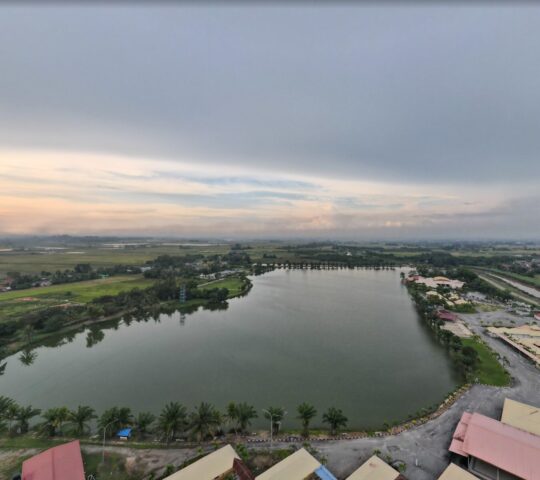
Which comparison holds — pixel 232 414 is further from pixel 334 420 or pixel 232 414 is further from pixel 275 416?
pixel 334 420

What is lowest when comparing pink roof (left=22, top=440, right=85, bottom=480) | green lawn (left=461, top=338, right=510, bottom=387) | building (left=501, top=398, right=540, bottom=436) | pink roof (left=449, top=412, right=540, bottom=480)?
green lawn (left=461, top=338, right=510, bottom=387)

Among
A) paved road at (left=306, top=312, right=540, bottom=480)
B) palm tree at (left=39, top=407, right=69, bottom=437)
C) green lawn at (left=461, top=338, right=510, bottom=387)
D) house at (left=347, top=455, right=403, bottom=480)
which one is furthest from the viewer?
green lawn at (left=461, top=338, right=510, bottom=387)

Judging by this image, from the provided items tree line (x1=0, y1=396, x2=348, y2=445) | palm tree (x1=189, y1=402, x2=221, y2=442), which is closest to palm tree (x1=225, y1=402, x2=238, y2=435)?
tree line (x1=0, y1=396, x2=348, y2=445)

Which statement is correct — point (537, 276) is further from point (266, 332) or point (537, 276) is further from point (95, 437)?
point (95, 437)

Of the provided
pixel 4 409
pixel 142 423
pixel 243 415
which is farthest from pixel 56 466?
pixel 243 415

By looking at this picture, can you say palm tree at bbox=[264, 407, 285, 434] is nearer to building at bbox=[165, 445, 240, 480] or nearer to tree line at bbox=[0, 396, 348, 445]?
tree line at bbox=[0, 396, 348, 445]

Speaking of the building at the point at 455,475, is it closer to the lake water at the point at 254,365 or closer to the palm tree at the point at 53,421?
the lake water at the point at 254,365
